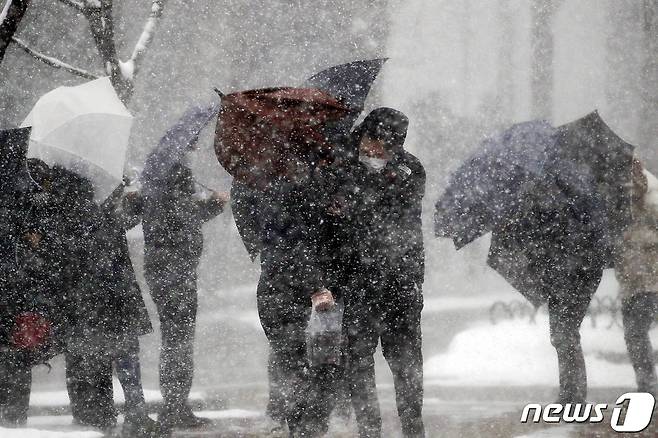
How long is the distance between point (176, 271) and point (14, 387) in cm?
118

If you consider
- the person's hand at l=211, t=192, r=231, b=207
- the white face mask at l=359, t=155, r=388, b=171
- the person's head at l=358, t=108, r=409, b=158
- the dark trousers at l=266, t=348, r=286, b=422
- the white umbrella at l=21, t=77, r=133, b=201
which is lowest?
the dark trousers at l=266, t=348, r=286, b=422

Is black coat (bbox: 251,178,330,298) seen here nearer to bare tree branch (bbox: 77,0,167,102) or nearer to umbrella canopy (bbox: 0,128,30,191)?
umbrella canopy (bbox: 0,128,30,191)

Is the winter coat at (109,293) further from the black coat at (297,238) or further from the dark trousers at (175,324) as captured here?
the black coat at (297,238)

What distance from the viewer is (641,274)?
5465 millimetres

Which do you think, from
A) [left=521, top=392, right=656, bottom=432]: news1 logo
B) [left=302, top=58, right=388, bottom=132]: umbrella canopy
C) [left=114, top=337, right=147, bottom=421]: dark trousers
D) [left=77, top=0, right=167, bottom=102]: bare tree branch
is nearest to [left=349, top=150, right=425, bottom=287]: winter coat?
[left=302, top=58, right=388, bottom=132]: umbrella canopy

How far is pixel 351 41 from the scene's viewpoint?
70.7 ft

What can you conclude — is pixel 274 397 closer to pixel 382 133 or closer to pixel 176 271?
pixel 176 271

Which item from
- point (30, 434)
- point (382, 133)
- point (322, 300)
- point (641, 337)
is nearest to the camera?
point (322, 300)

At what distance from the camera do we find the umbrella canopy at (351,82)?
4777 mm

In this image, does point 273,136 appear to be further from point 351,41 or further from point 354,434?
point 351,41

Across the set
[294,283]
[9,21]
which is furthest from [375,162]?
[9,21]

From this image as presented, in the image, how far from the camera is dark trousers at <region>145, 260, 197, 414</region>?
5.14m

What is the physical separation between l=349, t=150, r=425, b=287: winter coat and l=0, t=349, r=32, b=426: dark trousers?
2.18 meters

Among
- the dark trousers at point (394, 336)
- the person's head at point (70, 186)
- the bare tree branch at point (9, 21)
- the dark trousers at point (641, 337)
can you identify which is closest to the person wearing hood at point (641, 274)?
the dark trousers at point (641, 337)
